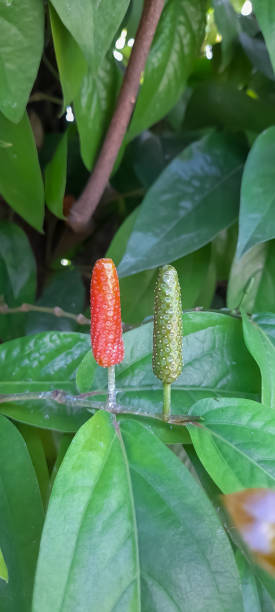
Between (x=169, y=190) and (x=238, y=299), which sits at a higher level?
(x=169, y=190)

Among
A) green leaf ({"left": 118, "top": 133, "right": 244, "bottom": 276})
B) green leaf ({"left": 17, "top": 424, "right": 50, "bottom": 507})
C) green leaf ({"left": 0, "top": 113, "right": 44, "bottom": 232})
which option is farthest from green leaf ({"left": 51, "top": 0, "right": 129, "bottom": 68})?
green leaf ({"left": 17, "top": 424, "right": 50, "bottom": 507})

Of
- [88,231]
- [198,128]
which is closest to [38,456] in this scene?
[88,231]

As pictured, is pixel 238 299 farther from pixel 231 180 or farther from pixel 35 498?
pixel 35 498

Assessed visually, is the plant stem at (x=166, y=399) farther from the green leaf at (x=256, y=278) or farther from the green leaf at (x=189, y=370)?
the green leaf at (x=256, y=278)

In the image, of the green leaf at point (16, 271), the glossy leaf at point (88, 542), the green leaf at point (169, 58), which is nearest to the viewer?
the glossy leaf at point (88, 542)

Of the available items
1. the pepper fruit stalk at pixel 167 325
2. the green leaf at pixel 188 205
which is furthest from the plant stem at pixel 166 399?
the green leaf at pixel 188 205

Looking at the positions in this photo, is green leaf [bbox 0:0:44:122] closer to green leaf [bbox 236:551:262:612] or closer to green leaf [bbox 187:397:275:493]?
green leaf [bbox 187:397:275:493]

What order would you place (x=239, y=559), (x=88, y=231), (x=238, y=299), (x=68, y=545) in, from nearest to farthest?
(x=68, y=545) < (x=239, y=559) < (x=238, y=299) < (x=88, y=231)
